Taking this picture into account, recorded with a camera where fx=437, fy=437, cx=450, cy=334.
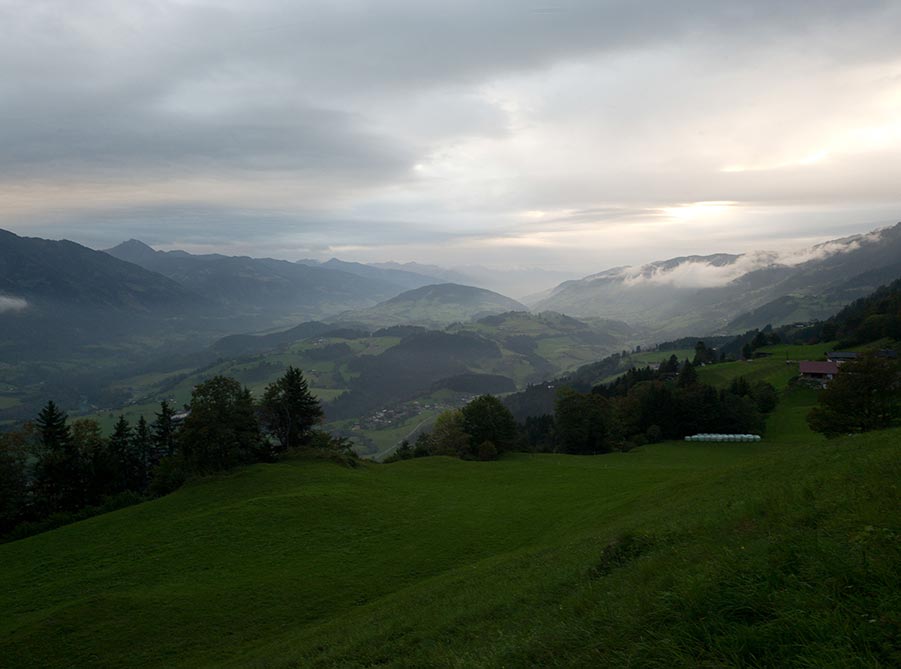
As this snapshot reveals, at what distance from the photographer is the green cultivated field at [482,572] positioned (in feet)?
20.3

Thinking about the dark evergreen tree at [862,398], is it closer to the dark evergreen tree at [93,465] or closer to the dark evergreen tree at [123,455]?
the dark evergreen tree at [93,465]

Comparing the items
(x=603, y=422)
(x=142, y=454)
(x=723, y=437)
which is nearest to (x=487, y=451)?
(x=603, y=422)

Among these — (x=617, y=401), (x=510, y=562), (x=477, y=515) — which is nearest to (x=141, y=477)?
(x=477, y=515)

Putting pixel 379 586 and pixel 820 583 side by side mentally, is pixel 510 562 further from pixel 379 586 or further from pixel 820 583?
pixel 820 583

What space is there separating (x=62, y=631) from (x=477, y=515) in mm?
23070

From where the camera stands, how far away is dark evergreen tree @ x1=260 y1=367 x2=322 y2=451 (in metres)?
54.4

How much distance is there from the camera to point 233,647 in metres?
18.5

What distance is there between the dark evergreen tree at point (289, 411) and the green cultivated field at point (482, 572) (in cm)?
1211

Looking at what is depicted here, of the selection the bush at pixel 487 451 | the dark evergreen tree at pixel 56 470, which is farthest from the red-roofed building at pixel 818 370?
the dark evergreen tree at pixel 56 470

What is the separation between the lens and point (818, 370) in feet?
302

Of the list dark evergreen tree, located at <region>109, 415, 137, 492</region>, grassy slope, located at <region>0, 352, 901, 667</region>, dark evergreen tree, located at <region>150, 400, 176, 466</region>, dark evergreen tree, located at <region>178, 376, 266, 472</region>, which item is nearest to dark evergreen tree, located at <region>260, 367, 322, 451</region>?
dark evergreen tree, located at <region>178, 376, 266, 472</region>

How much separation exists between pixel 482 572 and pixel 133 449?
210ft

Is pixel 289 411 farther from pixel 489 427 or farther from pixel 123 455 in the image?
pixel 489 427

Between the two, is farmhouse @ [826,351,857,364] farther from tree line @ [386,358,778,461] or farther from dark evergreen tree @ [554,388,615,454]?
dark evergreen tree @ [554,388,615,454]
